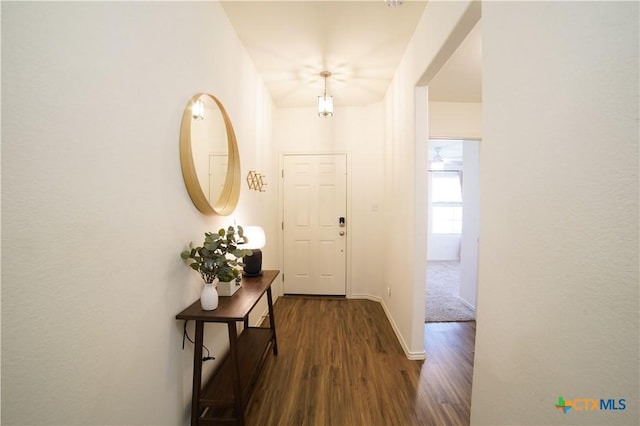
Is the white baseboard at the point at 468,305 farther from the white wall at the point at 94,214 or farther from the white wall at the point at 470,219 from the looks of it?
the white wall at the point at 94,214

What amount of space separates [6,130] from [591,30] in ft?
4.81

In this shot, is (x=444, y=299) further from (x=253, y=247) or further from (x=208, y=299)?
(x=208, y=299)

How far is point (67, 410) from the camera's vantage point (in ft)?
2.16

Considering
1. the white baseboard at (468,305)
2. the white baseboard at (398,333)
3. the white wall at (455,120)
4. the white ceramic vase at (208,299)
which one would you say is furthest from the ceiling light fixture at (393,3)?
the white baseboard at (468,305)

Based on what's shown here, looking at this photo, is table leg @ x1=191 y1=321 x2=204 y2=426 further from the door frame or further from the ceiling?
the ceiling

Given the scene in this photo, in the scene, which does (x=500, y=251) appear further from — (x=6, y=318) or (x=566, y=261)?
(x=6, y=318)

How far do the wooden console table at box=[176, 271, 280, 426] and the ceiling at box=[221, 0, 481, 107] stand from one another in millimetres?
2006

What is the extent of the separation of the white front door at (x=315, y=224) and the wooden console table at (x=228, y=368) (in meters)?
1.57

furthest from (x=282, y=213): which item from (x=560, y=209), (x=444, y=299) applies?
(x=560, y=209)

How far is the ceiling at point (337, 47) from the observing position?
1.63 m

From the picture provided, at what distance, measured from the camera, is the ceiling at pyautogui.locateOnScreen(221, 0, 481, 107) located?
1.63 m

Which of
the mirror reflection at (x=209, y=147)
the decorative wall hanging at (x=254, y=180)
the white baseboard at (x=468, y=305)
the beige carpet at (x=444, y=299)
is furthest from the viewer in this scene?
the white baseboard at (x=468, y=305)

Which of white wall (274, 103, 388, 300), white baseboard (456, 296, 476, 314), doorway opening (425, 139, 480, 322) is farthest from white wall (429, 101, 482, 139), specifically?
white baseboard (456, 296, 476, 314)

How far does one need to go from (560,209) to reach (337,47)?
6.72 ft
